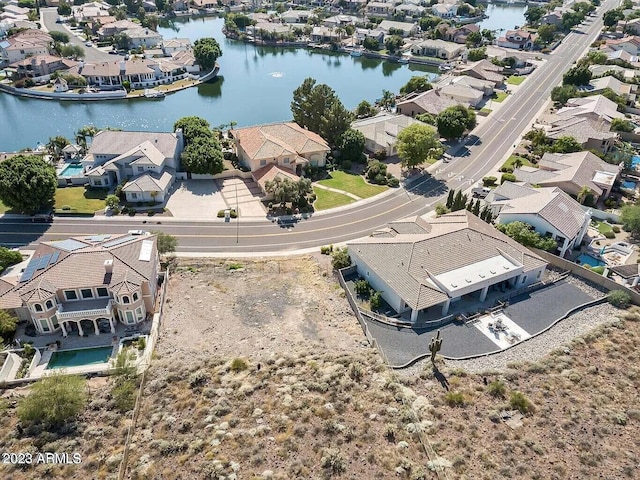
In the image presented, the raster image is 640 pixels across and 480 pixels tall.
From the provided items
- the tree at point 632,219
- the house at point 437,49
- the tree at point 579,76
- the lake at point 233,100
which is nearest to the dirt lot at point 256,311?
the tree at point 632,219

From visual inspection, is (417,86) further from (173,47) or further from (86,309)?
(86,309)

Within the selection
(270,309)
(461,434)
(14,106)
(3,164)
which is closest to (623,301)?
(461,434)

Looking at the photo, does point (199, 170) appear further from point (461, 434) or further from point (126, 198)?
point (461, 434)

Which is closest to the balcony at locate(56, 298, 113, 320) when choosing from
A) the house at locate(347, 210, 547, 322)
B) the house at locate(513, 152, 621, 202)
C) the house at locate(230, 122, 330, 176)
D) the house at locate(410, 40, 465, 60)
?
the house at locate(347, 210, 547, 322)

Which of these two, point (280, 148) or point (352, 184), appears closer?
point (280, 148)

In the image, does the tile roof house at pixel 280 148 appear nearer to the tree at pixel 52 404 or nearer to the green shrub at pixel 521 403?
the tree at pixel 52 404

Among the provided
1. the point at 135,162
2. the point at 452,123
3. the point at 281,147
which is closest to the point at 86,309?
the point at 135,162
